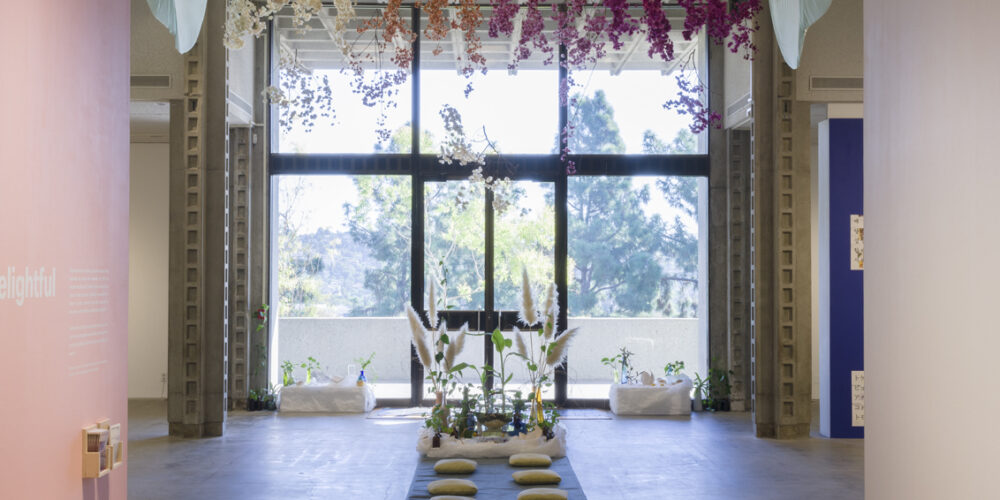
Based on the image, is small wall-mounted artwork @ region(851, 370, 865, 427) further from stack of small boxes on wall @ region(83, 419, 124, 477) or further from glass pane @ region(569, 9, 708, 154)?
stack of small boxes on wall @ region(83, 419, 124, 477)

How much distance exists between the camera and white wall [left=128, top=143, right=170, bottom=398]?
10336mm

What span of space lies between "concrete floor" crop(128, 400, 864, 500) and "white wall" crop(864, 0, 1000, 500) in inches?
106

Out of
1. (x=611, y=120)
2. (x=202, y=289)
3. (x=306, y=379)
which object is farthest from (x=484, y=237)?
(x=202, y=289)

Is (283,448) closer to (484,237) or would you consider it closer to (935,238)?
(484,237)

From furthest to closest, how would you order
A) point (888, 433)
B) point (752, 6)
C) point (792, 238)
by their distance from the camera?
point (792, 238), point (752, 6), point (888, 433)

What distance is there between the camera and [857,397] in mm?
7516

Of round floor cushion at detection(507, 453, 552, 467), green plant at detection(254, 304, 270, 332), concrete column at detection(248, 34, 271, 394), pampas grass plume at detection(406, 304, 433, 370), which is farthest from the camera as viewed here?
concrete column at detection(248, 34, 271, 394)

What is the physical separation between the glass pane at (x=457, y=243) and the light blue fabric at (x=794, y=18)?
218 inches

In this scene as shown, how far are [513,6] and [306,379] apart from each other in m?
6.94

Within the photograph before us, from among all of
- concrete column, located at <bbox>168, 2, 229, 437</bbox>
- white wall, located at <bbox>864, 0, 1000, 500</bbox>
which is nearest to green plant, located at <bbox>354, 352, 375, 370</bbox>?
concrete column, located at <bbox>168, 2, 229, 437</bbox>

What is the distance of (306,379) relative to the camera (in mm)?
9617

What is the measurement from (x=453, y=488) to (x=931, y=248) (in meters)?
3.38

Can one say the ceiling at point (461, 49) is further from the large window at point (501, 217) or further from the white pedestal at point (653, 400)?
the white pedestal at point (653, 400)

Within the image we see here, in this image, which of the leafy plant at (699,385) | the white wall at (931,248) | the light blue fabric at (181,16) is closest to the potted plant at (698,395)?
the leafy plant at (699,385)
